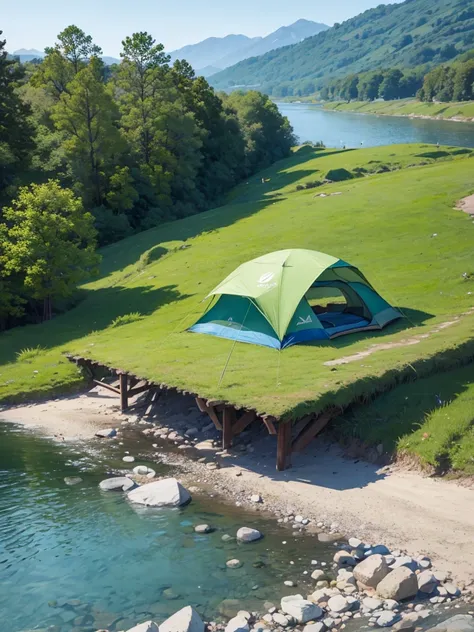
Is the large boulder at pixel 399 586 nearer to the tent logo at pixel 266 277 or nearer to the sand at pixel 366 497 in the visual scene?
the sand at pixel 366 497

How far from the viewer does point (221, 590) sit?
1392 cm

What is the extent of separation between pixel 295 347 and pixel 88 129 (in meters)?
46.1

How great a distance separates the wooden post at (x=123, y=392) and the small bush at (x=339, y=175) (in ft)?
170

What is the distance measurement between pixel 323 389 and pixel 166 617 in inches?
367

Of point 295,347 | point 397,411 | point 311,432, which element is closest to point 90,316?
point 295,347

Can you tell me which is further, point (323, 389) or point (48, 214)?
point (48, 214)

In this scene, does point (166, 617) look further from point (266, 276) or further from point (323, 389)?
point (266, 276)

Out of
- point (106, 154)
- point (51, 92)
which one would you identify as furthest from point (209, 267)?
point (51, 92)

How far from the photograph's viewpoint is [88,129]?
2514 inches

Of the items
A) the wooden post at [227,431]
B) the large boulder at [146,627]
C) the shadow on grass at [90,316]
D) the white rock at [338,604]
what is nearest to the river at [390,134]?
the shadow on grass at [90,316]

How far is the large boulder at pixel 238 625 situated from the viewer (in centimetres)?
1241

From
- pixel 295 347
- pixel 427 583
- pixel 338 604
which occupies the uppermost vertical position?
pixel 295 347

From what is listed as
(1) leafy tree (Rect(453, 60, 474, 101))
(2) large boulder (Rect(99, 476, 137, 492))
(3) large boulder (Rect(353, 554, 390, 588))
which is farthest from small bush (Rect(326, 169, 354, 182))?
(1) leafy tree (Rect(453, 60, 474, 101))

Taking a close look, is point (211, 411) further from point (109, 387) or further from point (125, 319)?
point (125, 319)
